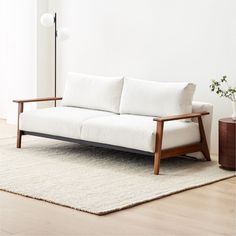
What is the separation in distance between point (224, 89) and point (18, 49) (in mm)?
3049

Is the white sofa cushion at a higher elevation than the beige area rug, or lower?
higher

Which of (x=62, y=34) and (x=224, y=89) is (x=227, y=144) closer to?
(x=224, y=89)

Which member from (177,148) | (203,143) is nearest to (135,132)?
(177,148)

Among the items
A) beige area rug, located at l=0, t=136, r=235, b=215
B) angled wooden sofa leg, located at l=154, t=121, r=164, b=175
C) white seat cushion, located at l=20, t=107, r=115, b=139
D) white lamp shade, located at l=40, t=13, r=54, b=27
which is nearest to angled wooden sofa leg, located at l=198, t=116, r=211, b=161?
beige area rug, located at l=0, t=136, r=235, b=215

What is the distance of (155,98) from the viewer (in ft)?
19.7

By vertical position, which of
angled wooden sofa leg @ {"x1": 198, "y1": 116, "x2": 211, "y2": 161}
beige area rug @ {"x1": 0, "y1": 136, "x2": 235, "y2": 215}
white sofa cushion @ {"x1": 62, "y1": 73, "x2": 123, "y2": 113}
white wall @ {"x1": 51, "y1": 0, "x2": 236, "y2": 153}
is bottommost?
beige area rug @ {"x1": 0, "y1": 136, "x2": 235, "y2": 215}

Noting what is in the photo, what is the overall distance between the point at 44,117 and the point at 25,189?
1.60 meters

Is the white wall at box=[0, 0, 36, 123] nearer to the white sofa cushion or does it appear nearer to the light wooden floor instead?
the white sofa cushion

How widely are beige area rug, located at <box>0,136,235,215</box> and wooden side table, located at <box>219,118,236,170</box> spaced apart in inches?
3.3

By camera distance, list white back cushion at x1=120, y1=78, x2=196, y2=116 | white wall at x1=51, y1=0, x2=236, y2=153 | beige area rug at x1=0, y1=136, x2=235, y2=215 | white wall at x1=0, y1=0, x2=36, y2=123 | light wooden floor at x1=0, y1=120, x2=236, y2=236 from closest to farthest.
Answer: light wooden floor at x1=0, y1=120, x2=236, y2=236 < beige area rug at x1=0, y1=136, x2=235, y2=215 < white back cushion at x1=120, y1=78, x2=196, y2=116 < white wall at x1=51, y1=0, x2=236, y2=153 < white wall at x1=0, y1=0, x2=36, y2=123

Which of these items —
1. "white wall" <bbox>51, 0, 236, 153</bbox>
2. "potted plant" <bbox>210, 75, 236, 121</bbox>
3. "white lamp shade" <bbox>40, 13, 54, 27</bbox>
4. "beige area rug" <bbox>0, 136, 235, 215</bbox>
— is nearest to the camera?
"beige area rug" <bbox>0, 136, 235, 215</bbox>

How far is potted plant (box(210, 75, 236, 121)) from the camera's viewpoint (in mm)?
5648

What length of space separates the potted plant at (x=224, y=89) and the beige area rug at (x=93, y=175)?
0.63 m

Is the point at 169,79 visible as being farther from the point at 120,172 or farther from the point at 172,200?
the point at 172,200
